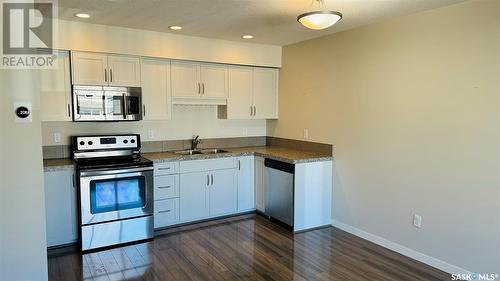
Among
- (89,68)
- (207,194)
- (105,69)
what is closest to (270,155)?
(207,194)

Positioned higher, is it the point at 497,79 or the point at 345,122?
the point at 497,79

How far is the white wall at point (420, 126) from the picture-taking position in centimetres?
294

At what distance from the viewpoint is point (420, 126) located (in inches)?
134

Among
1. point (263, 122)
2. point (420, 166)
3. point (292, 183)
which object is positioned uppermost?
point (263, 122)

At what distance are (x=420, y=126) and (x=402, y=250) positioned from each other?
127 centimetres

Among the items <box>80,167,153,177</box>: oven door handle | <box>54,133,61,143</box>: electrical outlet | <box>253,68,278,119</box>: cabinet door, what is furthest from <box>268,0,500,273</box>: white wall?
<box>54,133,61,143</box>: electrical outlet

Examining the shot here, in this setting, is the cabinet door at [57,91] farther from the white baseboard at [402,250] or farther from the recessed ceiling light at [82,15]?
the white baseboard at [402,250]

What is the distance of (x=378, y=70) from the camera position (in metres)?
3.79

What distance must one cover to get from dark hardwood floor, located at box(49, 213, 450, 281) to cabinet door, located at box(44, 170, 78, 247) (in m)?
0.20

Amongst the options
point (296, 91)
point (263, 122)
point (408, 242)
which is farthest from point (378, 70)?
point (263, 122)

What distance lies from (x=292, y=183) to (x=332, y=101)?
1.12 metres

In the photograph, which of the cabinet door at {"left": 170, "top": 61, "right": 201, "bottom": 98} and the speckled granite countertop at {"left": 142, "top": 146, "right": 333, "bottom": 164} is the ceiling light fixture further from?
the cabinet door at {"left": 170, "top": 61, "right": 201, "bottom": 98}

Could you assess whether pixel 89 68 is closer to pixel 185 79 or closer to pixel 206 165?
pixel 185 79

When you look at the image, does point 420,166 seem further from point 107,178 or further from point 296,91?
point 107,178
